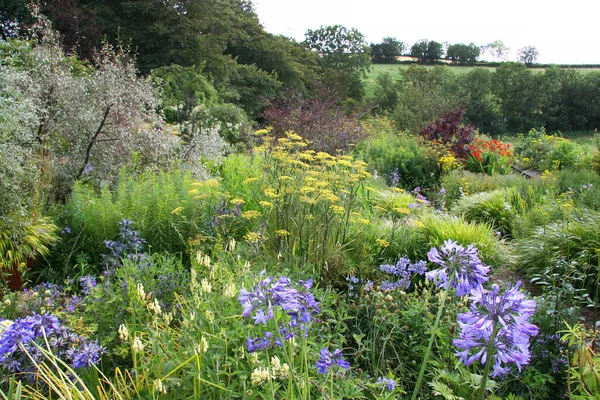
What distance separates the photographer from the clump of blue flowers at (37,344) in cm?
153

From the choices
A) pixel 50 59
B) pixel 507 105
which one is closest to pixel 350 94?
pixel 507 105

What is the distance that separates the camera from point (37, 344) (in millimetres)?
1756

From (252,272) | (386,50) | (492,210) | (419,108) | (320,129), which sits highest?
(386,50)

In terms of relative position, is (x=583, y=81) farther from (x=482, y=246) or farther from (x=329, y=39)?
(x=482, y=246)

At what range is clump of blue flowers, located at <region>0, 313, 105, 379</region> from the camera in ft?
5.03

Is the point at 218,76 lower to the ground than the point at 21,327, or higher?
higher

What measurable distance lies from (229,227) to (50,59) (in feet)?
12.2

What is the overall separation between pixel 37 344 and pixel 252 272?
1171 millimetres

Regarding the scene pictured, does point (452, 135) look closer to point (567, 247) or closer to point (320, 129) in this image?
point (320, 129)

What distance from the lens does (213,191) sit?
447cm

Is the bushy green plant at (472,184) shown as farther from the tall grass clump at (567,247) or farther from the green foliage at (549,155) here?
the tall grass clump at (567,247)

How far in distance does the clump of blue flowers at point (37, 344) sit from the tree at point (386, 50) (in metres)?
40.3

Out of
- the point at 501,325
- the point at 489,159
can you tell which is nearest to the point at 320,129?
the point at 489,159

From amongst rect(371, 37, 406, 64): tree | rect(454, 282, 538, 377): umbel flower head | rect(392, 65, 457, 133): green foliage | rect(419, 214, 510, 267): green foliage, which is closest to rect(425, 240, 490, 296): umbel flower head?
rect(454, 282, 538, 377): umbel flower head
